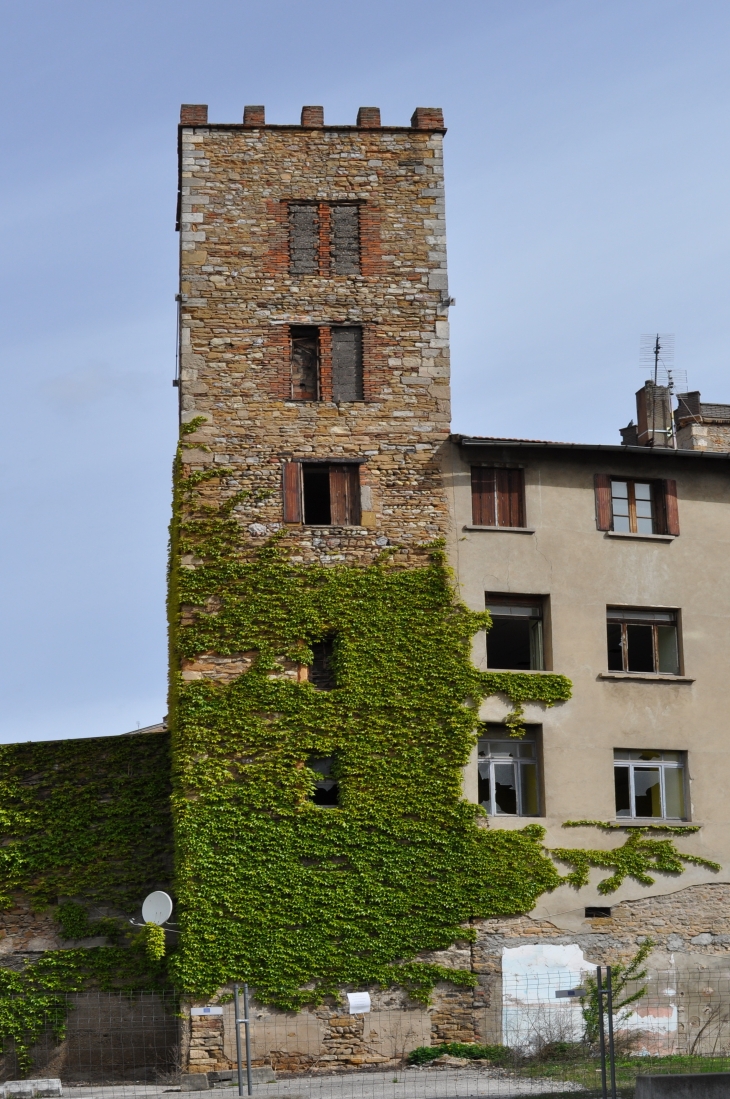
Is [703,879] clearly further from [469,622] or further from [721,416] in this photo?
[721,416]

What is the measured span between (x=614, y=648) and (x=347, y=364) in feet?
24.7

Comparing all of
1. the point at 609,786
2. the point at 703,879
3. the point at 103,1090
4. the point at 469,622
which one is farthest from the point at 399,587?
the point at 103,1090

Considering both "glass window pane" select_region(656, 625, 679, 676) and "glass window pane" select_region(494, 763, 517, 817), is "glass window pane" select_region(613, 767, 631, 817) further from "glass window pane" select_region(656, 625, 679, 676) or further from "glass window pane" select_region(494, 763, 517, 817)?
"glass window pane" select_region(656, 625, 679, 676)

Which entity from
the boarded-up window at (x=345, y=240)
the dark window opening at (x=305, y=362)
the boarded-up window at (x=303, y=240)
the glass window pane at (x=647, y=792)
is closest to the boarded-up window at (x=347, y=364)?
the dark window opening at (x=305, y=362)

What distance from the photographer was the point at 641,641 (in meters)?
29.1

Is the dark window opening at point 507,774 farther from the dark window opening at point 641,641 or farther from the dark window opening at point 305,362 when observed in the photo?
the dark window opening at point 305,362

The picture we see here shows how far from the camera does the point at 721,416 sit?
4153cm

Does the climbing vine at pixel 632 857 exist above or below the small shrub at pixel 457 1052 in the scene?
above

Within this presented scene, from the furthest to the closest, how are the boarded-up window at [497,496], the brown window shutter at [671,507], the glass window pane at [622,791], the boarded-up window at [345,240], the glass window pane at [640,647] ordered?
1. the boarded-up window at [345,240]
2. the brown window shutter at [671,507]
3. the glass window pane at [640,647]
4. the boarded-up window at [497,496]
5. the glass window pane at [622,791]

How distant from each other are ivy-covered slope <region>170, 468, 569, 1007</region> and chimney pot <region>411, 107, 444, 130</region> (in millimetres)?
9037

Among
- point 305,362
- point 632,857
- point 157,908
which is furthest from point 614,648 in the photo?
point 157,908

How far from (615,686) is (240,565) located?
7413mm

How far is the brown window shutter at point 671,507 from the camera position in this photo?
29547mm

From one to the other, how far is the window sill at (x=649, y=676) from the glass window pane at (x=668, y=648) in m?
0.21
